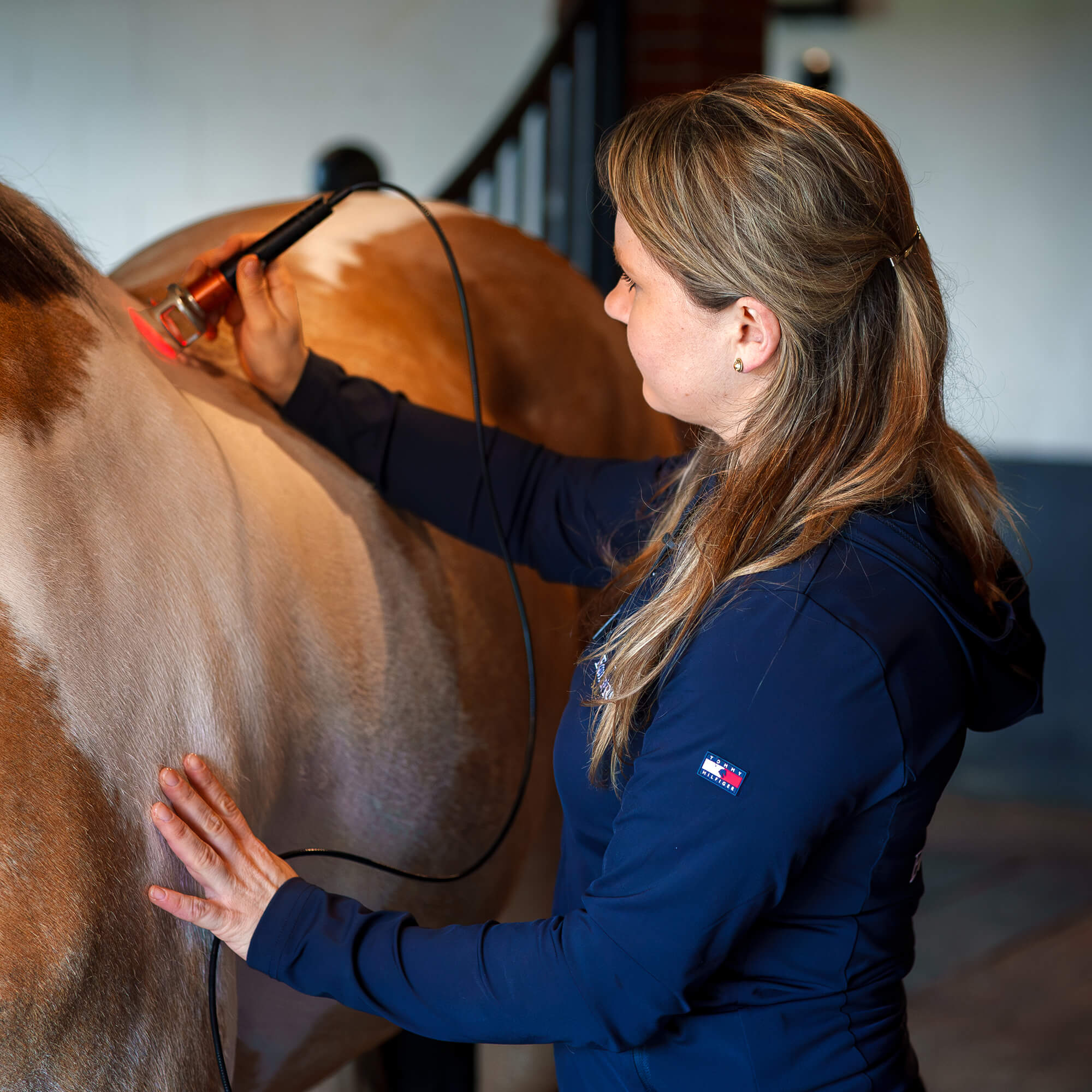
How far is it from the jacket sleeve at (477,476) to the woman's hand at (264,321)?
0.02m

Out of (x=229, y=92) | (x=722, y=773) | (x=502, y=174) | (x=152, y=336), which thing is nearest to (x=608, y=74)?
(x=502, y=174)

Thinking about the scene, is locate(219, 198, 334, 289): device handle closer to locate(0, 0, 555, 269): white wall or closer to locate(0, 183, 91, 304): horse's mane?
locate(0, 183, 91, 304): horse's mane

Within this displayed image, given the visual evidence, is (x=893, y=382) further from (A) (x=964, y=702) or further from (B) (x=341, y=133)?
(B) (x=341, y=133)

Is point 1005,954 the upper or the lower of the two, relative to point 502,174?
lower

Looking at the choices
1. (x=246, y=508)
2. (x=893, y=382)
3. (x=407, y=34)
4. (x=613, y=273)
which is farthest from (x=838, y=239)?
(x=407, y=34)

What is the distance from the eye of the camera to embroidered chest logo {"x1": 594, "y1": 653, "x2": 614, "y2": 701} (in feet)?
2.49

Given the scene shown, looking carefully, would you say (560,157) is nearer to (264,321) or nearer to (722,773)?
(264,321)

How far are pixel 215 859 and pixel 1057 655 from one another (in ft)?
12.5

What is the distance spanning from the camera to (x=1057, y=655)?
395 cm

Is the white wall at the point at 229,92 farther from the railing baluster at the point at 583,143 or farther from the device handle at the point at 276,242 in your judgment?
the device handle at the point at 276,242

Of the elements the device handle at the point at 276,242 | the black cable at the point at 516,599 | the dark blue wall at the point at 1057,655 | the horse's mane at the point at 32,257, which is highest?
the horse's mane at the point at 32,257

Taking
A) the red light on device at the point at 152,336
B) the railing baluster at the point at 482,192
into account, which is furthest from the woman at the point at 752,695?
the railing baluster at the point at 482,192

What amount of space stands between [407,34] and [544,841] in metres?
3.95

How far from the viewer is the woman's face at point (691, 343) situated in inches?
29.6
